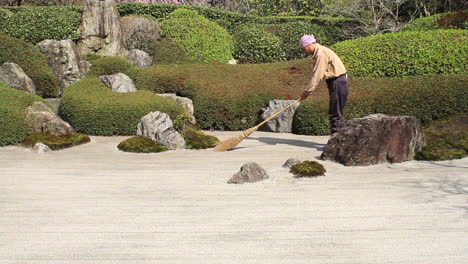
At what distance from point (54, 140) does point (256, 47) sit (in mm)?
8899

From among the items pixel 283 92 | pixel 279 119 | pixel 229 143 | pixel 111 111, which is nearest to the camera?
pixel 229 143

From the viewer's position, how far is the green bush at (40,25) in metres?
16.2

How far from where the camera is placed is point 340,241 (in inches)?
181

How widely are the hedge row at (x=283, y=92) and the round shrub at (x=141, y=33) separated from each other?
3.36 metres

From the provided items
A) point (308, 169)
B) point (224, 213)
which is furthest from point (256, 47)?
point (224, 213)

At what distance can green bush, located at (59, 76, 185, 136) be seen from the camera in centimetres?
1116

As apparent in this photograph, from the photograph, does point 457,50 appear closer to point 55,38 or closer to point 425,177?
point 425,177

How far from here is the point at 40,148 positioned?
9.34 m

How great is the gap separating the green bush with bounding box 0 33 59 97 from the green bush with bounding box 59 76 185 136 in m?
2.54

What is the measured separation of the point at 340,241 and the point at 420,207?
1.47 meters

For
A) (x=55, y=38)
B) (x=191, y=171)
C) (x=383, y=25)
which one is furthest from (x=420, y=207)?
(x=383, y=25)

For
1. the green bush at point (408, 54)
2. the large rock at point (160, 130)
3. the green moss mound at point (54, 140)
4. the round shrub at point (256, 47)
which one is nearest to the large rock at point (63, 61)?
the green moss mound at point (54, 140)

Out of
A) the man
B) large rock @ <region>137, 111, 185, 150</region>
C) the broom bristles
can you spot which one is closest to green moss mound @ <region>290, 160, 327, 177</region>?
the man

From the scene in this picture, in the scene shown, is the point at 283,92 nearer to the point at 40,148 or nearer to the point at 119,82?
the point at 119,82
